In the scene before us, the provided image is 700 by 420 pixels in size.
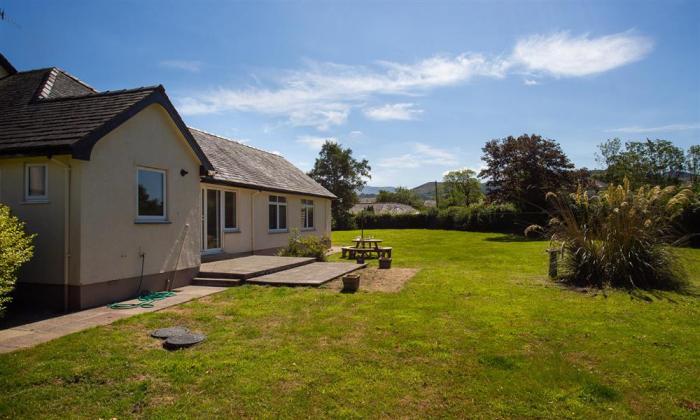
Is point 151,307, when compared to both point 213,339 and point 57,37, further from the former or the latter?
point 57,37

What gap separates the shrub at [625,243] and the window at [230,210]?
401 inches

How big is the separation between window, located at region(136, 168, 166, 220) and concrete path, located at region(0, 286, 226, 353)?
76.6 inches

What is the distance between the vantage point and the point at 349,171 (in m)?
60.6

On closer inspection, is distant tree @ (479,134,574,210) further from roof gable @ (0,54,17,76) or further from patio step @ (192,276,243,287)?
roof gable @ (0,54,17,76)

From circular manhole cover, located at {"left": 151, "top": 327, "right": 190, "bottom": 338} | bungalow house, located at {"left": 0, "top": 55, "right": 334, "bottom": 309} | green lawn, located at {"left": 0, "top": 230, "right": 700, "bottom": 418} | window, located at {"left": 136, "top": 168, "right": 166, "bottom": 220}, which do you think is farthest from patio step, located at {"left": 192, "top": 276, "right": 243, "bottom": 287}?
circular manhole cover, located at {"left": 151, "top": 327, "right": 190, "bottom": 338}

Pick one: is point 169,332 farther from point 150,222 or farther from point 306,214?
point 306,214

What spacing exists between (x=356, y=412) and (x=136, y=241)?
6.86 m

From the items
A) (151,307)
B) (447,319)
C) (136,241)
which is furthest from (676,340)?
(136,241)

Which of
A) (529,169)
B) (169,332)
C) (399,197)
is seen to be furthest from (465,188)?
(169,332)

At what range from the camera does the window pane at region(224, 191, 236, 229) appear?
49.1ft

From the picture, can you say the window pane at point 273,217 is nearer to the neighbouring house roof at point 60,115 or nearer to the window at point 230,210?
the window at point 230,210

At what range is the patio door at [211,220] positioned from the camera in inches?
540

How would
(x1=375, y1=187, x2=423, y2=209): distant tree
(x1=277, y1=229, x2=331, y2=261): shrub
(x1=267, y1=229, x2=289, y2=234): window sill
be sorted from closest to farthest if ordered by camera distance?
(x1=277, y1=229, x2=331, y2=261): shrub < (x1=267, y1=229, x2=289, y2=234): window sill < (x1=375, y1=187, x2=423, y2=209): distant tree

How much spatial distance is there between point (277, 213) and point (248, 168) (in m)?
2.27
